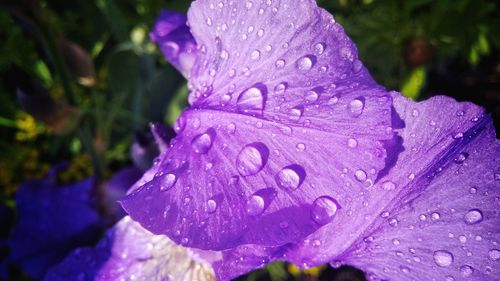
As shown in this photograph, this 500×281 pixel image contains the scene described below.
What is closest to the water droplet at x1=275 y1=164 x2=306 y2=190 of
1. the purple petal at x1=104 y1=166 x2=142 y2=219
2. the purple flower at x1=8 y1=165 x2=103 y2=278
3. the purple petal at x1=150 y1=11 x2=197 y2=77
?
the purple petal at x1=150 y1=11 x2=197 y2=77

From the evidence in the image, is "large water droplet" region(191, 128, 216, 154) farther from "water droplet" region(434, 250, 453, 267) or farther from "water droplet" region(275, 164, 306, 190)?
"water droplet" region(434, 250, 453, 267)

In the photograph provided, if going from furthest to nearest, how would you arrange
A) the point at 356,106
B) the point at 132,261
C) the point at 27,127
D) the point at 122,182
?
the point at 27,127 < the point at 122,182 < the point at 132,261 < the point at 356,106

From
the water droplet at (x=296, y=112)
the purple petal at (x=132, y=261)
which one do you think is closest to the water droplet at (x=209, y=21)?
the water droplet at (x=296, y=112)

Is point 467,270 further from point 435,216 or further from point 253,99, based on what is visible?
point 253,99

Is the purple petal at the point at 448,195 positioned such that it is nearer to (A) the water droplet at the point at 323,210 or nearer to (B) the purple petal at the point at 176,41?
(A) the water droplet at the point at 323,210

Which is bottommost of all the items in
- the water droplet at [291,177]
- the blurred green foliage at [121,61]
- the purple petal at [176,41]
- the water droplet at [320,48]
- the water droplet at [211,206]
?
the blurred green foliage at [121,61]

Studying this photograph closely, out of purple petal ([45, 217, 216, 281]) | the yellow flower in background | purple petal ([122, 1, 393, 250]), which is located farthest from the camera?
the yellow flower in background

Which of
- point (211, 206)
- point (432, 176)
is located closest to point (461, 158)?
point (432, 176)
